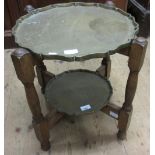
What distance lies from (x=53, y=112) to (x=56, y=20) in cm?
44

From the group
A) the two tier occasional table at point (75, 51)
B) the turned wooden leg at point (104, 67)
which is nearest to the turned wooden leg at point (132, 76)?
the two tier occasional table at point (75, 51)

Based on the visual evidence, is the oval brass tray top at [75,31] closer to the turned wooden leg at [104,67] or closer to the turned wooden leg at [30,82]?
the turned wooden leg at [30,82]

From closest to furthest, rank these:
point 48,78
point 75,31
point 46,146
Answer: point 75,31 → point 46,146 → point 48,78

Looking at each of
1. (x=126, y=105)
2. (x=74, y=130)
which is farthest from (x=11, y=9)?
(x=126, y=105)

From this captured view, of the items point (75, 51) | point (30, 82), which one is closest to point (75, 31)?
point (75, 51)

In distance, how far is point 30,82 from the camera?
863 millimetres

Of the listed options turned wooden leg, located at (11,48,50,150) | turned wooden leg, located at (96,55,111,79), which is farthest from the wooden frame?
turned wooden leg, located at (96,55,111,79)

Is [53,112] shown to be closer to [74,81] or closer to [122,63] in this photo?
[74,81]

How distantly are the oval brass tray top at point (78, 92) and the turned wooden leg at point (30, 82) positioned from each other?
4.7 inches

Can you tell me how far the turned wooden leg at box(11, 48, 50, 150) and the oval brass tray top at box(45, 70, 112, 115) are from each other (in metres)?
0.12

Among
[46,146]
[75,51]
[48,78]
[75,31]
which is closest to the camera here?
[75,51]

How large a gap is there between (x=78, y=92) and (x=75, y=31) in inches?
13.7

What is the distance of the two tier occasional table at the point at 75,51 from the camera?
848 millimetres

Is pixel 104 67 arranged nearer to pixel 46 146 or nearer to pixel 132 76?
pixel 132 76
